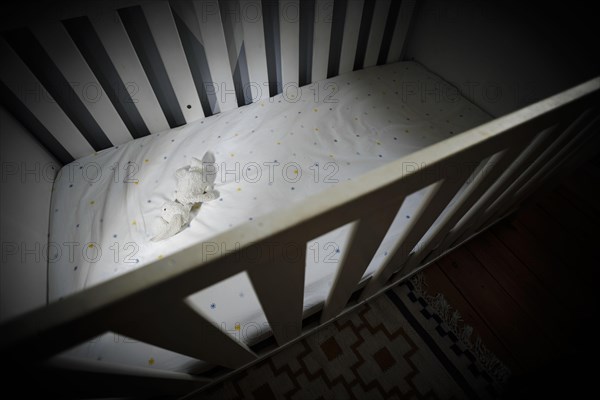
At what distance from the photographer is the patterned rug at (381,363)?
3.29 ft

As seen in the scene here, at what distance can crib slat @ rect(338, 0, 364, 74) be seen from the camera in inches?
48.9

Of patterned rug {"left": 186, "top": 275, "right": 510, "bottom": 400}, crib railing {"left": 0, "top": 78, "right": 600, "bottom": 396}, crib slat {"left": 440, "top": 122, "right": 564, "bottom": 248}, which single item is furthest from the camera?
patterned rug {"left": 186, "top": 275, "right": 510, "bottom": 400}

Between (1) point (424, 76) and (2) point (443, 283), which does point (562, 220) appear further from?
(1) point (424, 76)

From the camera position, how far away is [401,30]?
4.77 feet

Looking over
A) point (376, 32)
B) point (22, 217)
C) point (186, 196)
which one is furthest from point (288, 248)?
point (376, 32)

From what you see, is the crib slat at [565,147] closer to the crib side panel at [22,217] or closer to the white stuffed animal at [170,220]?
the white stuffed animal at [170,220]

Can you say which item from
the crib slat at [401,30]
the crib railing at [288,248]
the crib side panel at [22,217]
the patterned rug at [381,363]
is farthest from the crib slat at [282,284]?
the crib slat at [401,30]

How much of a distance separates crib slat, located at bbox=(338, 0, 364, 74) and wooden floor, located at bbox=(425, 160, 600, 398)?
1176 millimetres

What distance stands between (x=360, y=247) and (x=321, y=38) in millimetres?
1165

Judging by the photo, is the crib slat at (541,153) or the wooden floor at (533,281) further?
the wooden floor at (533,281)

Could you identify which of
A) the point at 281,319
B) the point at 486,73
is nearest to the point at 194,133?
the point at 281,319

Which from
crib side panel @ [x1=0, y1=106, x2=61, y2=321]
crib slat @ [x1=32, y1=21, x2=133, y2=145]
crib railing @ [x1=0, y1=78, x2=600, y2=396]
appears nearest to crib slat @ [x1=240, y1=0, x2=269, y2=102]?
crib slat @ [x1=32, y1=21, x2=133, y2=145]

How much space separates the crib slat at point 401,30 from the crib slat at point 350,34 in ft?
0.86

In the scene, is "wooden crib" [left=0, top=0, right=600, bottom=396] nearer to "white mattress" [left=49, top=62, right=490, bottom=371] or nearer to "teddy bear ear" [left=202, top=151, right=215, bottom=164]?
"white mattress" [left=49, top=62, right=490, bottom=371]
